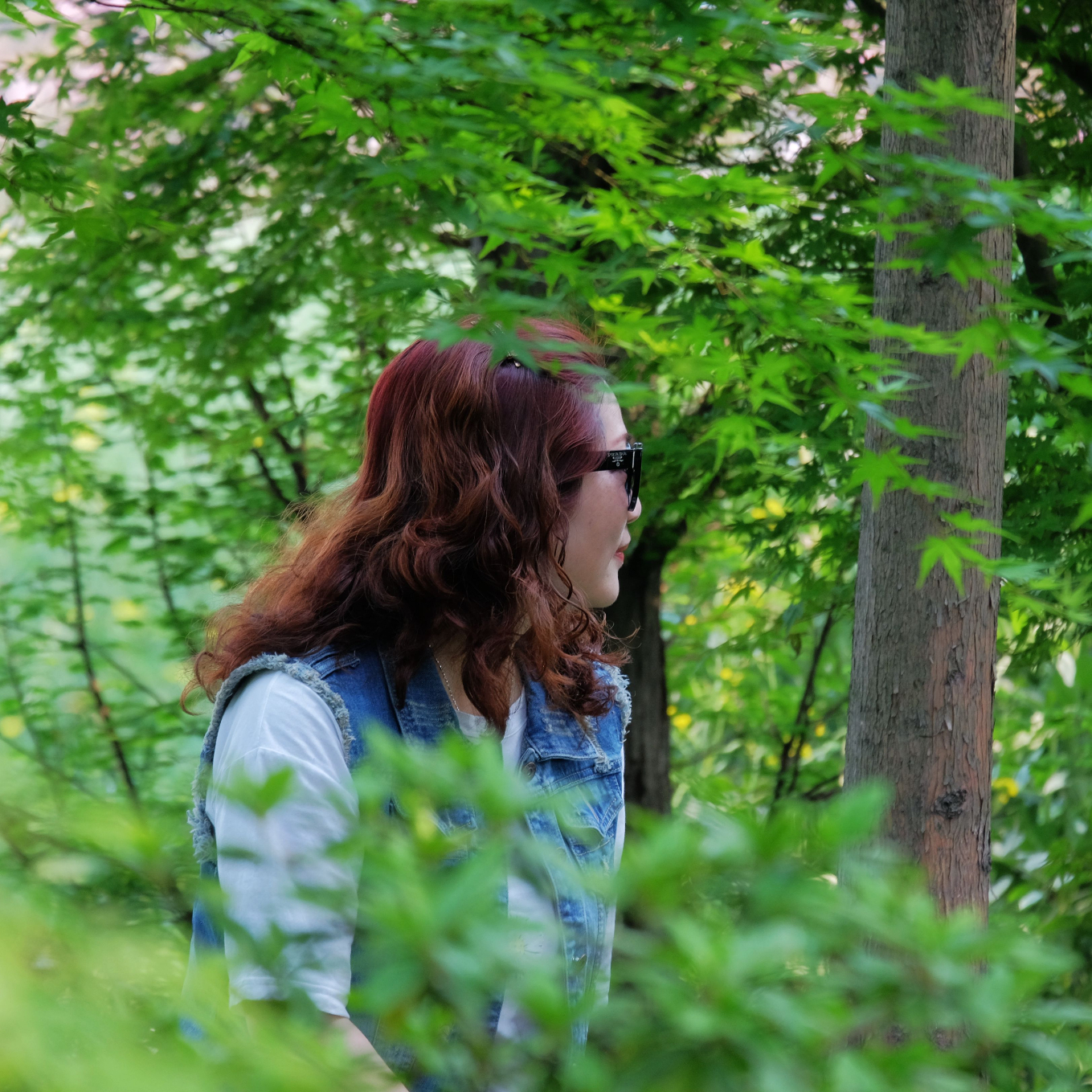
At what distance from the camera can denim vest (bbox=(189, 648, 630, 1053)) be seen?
59.7 inches

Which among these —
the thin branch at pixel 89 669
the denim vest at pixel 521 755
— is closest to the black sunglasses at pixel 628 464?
the denim vest at pixel 521 755

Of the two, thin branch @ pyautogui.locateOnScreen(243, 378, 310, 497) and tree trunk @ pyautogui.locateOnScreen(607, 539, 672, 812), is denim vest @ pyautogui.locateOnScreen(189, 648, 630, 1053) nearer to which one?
tree trunk @ pyautogui.locateOnScreen(607, 539, 672, 812)

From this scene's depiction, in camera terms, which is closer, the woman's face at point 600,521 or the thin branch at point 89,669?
the woman's face at point 600,521

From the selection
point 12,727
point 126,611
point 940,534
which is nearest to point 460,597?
point 940,534

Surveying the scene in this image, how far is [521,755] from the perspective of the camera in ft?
5.85

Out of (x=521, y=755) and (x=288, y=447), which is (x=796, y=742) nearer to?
(x=288, y=447)

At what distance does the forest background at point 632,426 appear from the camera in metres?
0.65

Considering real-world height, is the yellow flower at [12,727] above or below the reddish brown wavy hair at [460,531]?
below

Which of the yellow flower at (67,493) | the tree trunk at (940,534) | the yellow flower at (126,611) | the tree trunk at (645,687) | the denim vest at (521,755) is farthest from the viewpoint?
the yellow flower at (126,611)

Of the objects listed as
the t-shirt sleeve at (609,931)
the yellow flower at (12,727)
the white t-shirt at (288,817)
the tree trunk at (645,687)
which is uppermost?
the white t-shirt at (288,817)

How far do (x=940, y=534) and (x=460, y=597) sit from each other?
2.66 ft

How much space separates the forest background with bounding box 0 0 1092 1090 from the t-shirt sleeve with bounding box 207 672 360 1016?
0.12 meters

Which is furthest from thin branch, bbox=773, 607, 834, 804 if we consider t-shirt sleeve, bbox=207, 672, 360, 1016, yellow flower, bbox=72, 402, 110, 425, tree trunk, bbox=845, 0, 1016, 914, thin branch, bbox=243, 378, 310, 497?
yellow flower, bbox=72, 402, 110, 425

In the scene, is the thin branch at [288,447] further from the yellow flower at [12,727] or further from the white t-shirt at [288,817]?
the white t-shirt at [288,817]
